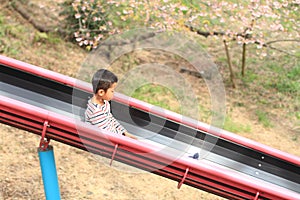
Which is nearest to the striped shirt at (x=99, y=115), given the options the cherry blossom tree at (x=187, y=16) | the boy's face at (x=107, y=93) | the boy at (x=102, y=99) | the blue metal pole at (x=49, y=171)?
the boy at (x=102, y=99)

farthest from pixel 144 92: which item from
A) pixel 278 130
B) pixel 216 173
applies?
pixel 216 173

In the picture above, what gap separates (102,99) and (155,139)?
93cm

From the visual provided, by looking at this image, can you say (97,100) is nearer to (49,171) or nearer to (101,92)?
(101,92)

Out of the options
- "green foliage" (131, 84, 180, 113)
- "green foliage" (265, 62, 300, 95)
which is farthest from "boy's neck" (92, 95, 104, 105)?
"green foliage" (265, 62, 300, 95)

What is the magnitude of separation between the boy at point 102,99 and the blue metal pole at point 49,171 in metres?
0.42

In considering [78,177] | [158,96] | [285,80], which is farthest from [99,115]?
[285,80]

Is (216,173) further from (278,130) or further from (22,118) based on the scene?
(278,130)

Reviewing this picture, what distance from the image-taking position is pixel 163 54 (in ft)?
30.3

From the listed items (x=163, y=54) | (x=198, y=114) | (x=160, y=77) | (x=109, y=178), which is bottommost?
(x=109, y=178)

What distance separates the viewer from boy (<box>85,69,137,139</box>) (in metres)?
3.74

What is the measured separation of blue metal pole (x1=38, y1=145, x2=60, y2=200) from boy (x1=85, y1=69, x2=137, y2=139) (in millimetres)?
422

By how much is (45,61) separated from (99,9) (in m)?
1.21

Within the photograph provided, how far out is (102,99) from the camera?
12.8 ft

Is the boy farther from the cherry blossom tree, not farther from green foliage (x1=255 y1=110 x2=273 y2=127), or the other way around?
green foliage (x1=255 y1=110 x2=273 y2=127)
